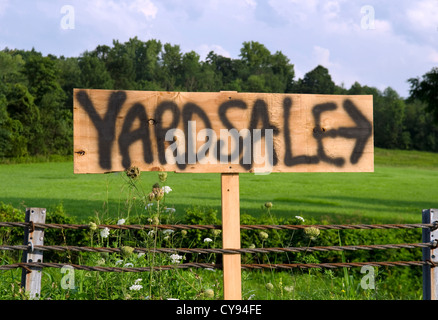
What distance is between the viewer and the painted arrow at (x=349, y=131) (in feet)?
10.4

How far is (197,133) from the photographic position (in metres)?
3.03

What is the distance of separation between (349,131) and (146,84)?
5391cm

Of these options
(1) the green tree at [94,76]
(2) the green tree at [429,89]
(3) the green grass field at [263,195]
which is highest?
(1) the green tree at [94,76]

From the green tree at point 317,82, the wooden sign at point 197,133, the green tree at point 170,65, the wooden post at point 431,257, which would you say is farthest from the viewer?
the green tree at point 317,82

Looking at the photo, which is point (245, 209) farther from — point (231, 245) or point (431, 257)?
point (231, 245)

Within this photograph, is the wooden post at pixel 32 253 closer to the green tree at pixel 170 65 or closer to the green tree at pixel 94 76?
the green tree at pixel 94 76

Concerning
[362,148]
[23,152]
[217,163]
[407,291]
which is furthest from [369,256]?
[23,152]

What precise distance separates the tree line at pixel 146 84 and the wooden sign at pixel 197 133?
647 inches

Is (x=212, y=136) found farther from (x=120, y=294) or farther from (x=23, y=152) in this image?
(x=23, y=152)

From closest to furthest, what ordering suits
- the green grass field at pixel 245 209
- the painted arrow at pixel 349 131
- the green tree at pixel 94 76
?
the painted arrow at pixel 349 131 < the green grass field at pixel 245 209 < the green tree at pixel 94 76

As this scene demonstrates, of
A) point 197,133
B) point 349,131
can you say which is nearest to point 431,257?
point 349,131

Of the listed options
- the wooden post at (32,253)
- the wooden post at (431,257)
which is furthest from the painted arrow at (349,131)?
the wooden post at (32,253)
